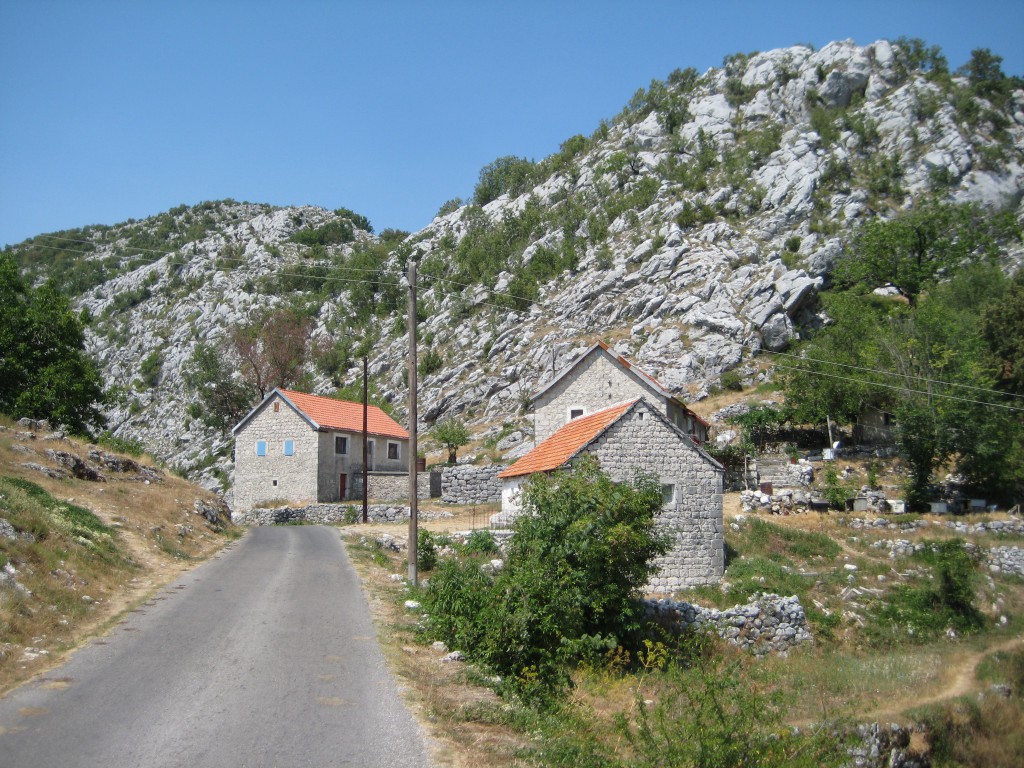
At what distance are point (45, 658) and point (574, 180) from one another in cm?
8132

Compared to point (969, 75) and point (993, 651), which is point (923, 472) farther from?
point (969, 75)

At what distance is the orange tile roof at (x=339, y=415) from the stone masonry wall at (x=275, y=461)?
729 mm

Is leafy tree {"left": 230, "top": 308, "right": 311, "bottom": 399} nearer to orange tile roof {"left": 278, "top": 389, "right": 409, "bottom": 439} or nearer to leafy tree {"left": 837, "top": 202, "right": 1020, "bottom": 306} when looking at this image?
orange tile roof {"left": 278, "top": 389, "right": 409, "bottom": 439}

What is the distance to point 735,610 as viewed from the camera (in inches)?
812

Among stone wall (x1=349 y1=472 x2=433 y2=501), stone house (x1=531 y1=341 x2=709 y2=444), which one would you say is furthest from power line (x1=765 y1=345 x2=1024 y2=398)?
stone wall (x1=349 y1=472 x2=433 y2=501)

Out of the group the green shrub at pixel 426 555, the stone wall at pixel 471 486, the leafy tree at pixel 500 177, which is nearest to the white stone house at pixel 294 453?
the stone wall at pixel 471 486

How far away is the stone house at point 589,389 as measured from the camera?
34.4 meters

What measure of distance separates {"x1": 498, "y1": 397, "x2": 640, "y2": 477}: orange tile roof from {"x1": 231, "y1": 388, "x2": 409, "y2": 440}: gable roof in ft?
63.6

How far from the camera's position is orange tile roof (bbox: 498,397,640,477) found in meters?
23.1

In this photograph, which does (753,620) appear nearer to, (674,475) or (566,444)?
(674,475)

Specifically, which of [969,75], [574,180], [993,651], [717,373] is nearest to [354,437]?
[717,373]

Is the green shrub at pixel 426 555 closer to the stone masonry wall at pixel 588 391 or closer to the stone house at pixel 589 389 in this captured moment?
the stone house at pixel 589 389

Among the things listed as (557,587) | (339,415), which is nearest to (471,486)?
(339,415)

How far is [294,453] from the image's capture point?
1713 inches
